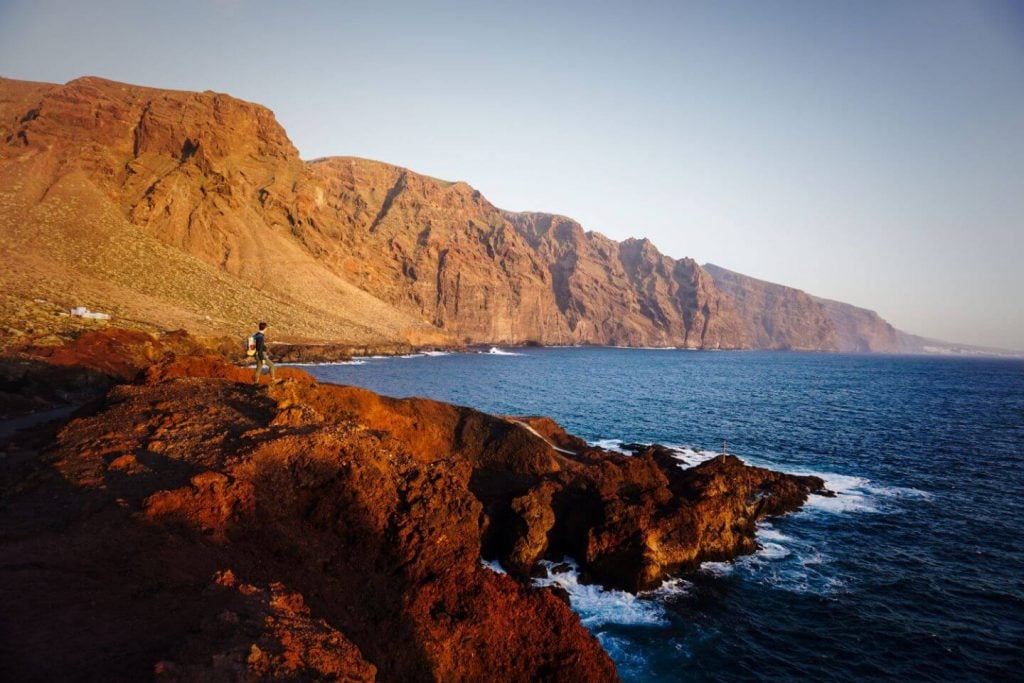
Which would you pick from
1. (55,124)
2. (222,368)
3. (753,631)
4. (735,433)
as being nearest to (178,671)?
(753,631)

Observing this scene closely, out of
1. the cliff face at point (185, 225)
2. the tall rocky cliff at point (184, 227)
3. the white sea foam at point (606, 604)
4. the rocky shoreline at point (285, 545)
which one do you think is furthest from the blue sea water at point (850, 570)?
the cliff face at point (185, 225)

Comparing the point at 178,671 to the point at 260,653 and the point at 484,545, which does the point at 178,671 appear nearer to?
the point at 260,653

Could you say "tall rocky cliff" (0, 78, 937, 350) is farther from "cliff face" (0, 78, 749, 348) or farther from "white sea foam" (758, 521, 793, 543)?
"white sea foam" (758, 521, 793, 543)

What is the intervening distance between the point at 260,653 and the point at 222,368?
19128 mm

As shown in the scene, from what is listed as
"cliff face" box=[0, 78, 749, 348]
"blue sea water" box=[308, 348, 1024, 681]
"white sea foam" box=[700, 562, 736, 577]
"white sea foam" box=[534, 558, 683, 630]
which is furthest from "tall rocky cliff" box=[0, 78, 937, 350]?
"white sea foam" box=[700, 562, 736, 577]

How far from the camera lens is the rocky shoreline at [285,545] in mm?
5207

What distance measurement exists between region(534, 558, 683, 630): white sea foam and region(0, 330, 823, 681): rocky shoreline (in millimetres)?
419

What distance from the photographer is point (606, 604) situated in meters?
14.3

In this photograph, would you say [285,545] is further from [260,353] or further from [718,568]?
[718,568]

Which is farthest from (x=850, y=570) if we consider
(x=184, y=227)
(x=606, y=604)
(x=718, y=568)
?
(x=184, y=227)

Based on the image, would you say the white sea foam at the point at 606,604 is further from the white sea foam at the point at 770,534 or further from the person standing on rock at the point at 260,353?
the person standing on rock at the point at 260,353

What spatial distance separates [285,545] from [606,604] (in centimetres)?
1016

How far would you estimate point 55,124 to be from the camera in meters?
77.9

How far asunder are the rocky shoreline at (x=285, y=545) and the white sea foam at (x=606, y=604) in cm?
42
